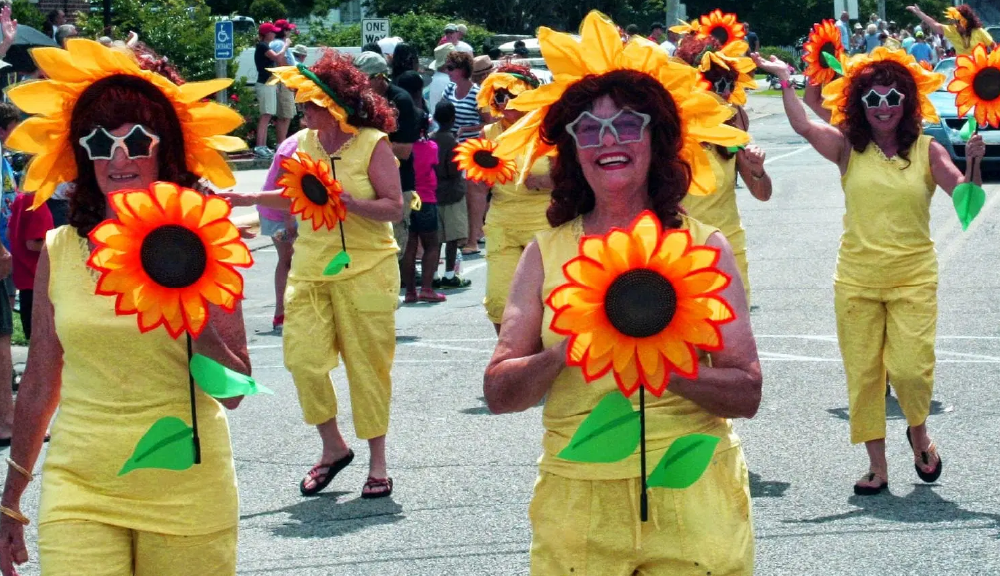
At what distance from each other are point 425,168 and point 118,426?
10.2 m

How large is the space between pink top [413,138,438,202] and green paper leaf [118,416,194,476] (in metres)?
10.1

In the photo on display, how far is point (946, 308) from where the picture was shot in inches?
492

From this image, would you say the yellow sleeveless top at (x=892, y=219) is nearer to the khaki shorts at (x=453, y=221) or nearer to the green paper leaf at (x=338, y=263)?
the green paper leaf at (x=338, y=263)

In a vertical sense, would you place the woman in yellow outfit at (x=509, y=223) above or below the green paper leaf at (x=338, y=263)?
below

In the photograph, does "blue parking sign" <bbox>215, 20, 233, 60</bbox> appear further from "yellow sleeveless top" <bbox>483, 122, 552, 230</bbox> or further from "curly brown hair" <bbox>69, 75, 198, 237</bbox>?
"curly brown hair" <bbox>69, 75, 198, 237</bbox>

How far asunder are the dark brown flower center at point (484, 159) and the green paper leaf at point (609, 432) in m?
→ 6.21

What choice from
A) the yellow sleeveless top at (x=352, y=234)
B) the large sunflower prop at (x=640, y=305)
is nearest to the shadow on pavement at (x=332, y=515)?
the yellow sleeveless top at (x=352, y=234)

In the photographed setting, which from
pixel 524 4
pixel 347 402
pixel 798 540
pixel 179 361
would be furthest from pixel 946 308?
pixel 524 4

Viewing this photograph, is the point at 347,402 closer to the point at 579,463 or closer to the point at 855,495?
the point at 855,495

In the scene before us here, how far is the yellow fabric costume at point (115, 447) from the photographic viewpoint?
3.85 metres

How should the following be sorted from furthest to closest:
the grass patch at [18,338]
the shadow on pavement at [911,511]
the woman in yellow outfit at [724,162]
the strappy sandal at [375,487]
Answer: the grass patch at [18,338] < the woman in yellow outfit at [724,162] < the strappy sandal at [375,487] < the shadow on pavement at [911,511]

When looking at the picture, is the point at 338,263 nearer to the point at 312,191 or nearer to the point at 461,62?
the point at 312,191

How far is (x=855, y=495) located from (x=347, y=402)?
11.7 ft

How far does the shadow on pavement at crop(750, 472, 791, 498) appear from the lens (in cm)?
727
